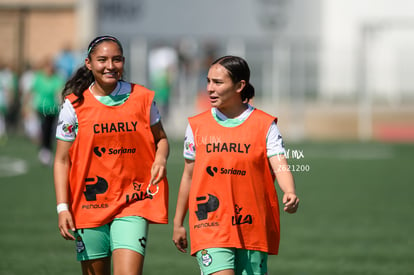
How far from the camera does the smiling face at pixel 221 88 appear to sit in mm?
5488

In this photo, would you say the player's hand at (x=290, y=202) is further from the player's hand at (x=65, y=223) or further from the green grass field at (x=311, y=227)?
the player's hand at (x=65, y=223)

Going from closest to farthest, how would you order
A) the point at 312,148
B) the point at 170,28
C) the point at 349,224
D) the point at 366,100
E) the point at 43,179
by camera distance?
the point at 349,224 → the point at 43,179 → the point at 312,148 → the point at 366,100 → the point at 170,28

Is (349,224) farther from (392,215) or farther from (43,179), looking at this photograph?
(43,179)

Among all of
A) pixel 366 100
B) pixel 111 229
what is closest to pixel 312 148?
pixel 366 100

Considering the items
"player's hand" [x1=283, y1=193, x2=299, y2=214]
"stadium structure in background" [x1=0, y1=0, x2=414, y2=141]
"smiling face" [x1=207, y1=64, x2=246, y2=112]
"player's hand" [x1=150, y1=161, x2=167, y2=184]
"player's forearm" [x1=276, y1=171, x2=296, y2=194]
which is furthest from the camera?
"stadium structure in background" [x1=0, y1=0, x2=414, y2=141]

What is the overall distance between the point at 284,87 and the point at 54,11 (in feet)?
29.3

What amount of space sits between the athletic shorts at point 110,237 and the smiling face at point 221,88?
2.90 ft

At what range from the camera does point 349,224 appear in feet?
39.3

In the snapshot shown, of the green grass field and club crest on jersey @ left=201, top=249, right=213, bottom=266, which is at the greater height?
club crest on jersey @ left=201, top=249, right=213, bottom=266

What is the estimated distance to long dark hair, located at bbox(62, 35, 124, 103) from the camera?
5723 millimetres

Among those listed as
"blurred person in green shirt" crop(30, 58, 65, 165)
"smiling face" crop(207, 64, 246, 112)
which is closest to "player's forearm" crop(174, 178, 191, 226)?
"smiling face" crop(207, 64, 246, 112)

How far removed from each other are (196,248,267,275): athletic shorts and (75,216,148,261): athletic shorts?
1.39ft

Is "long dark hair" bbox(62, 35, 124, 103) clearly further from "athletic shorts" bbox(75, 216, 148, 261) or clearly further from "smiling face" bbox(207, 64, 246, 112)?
"athletic shorts" bbox(75, 216, 148, 261)

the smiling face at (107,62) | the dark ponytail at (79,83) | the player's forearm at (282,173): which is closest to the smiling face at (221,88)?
the player's forearm at (282,173)
